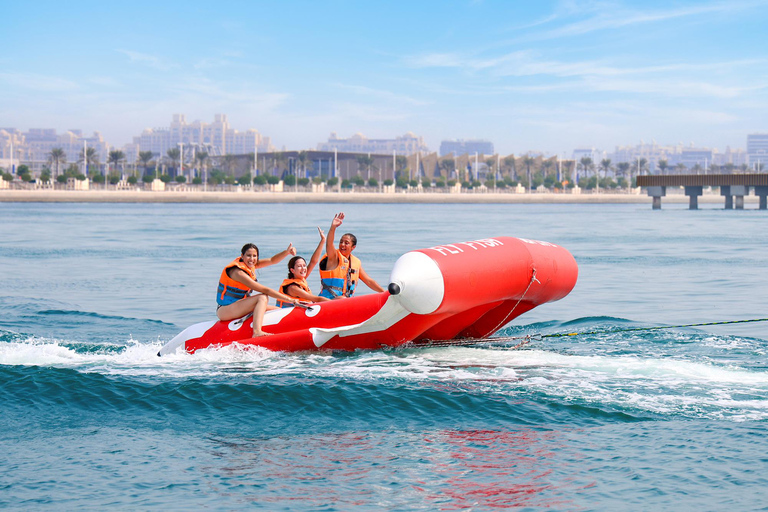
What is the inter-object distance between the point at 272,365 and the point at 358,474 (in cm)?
322

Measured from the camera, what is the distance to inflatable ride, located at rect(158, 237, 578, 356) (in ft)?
28.4

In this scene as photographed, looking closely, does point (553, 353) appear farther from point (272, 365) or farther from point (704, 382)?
point (272, 365)

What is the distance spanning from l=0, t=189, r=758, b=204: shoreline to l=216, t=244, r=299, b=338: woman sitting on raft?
256 ft

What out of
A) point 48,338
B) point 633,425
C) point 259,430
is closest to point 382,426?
point 259,430

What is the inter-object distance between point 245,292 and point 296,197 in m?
86.2

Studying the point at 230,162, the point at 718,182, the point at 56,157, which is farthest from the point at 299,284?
the point at 230,162

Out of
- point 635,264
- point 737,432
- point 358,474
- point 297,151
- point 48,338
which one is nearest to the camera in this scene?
point 358,474

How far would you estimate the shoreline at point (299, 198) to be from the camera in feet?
274

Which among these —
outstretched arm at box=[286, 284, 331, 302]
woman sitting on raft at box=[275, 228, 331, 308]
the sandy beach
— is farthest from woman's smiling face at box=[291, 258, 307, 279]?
the sandy beach

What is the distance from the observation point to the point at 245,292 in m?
9.55

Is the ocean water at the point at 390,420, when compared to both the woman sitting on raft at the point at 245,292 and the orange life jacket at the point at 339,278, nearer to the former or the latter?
the woman sitting on raft at the point at 245,292

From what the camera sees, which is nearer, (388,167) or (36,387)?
(36,387)

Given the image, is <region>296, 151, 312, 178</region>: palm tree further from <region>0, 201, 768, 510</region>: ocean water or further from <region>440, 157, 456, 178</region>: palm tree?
<region>0, 201, 768, 510</region>: ocean water

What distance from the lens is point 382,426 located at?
24.3 feet
